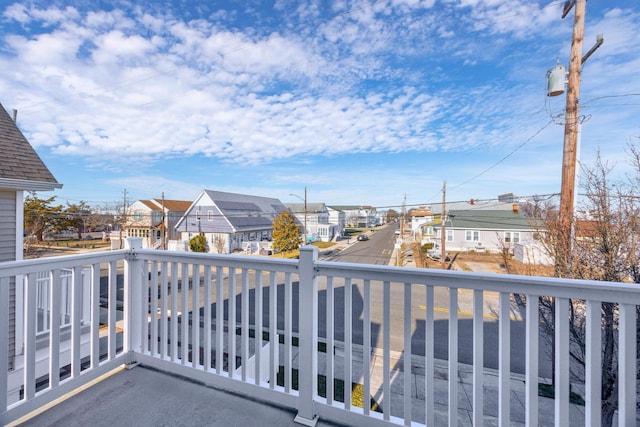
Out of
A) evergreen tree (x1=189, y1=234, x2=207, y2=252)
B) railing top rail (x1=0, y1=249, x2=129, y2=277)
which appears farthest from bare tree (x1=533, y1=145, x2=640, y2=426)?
evergreen tree (x1=189, y1=234, x2=207, y2=252)

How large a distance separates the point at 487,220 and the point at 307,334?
22420 mm

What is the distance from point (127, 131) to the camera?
8711mm

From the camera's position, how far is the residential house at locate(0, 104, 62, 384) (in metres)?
3.60

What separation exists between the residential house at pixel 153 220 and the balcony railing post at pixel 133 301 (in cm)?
1743

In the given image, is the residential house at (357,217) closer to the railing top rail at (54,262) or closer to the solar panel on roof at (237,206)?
the solar panel on roof at (237,206)

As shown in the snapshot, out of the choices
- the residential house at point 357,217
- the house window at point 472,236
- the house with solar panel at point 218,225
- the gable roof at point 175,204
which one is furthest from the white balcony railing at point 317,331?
the residential house at point 357,217

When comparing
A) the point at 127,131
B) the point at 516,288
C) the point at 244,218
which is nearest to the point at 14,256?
the point at 516,288

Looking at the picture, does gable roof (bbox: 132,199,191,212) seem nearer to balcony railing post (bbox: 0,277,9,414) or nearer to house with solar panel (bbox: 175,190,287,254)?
house with solar panel (bbox: 175,190,287,254)

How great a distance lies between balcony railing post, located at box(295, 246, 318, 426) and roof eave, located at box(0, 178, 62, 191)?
439cm

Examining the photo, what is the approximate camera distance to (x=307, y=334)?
151 centimetres

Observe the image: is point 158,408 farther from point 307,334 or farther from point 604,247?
point 604,247

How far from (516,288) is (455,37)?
6.32 meters

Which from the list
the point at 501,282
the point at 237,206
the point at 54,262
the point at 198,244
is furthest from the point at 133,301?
the point at 237,206

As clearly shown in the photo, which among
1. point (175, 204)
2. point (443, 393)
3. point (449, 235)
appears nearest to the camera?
point (443, 393)
